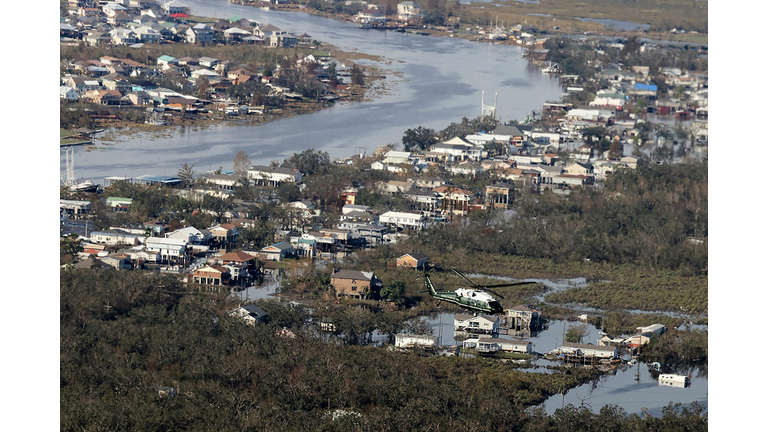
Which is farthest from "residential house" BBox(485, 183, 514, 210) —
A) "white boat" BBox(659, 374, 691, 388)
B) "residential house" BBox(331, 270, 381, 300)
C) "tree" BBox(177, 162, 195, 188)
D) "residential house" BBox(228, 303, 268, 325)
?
"white boat" BBox(659, 374, 691, 388)

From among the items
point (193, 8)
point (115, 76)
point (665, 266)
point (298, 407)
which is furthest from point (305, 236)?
point (193, 8)

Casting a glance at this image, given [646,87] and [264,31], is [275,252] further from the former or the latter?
[264,31]

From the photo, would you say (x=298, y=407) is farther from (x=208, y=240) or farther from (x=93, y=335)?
(x=208, y=240)

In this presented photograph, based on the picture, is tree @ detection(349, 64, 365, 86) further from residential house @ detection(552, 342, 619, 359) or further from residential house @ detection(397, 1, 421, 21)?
residential house @ detection(552, 342, 619, 359)

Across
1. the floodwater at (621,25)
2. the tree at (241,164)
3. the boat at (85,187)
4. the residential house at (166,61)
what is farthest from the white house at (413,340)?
the floodwater at (621,25)

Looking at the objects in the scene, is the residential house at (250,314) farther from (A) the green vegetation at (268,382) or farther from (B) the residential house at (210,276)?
(B) the residential house at (210,276)
